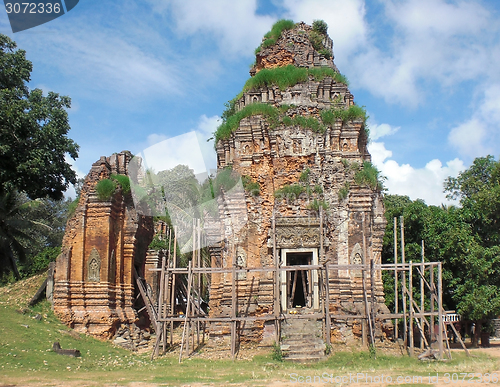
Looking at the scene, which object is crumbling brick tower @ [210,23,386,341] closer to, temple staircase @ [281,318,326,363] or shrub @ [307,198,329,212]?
shrub @ [307,198,329,212]

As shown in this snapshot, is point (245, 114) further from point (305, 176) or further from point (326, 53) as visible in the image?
point (326, 53)

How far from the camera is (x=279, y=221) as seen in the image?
15.6 meters

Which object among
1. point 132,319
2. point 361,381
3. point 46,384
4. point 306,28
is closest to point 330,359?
point 361,381

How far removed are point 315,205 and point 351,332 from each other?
384 centimetres

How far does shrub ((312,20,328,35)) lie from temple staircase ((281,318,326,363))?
11.6 metres

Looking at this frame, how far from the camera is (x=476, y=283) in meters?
18.8

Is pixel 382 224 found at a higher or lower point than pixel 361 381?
higher

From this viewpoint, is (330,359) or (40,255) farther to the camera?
(40,255)

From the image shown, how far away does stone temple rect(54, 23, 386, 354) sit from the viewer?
15182 mm

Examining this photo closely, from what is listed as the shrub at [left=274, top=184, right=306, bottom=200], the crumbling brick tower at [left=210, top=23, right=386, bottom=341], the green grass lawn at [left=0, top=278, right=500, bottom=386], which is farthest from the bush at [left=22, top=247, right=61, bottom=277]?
the shrub at [left=274, top=184, right=306, bottom=200]

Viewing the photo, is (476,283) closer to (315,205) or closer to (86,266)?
(315,205)

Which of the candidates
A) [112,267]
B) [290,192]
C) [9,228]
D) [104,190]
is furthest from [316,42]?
[9,228]

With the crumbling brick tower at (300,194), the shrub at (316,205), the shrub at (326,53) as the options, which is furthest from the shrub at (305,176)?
the shrub at (326,53)

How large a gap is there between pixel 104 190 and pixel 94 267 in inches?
106
